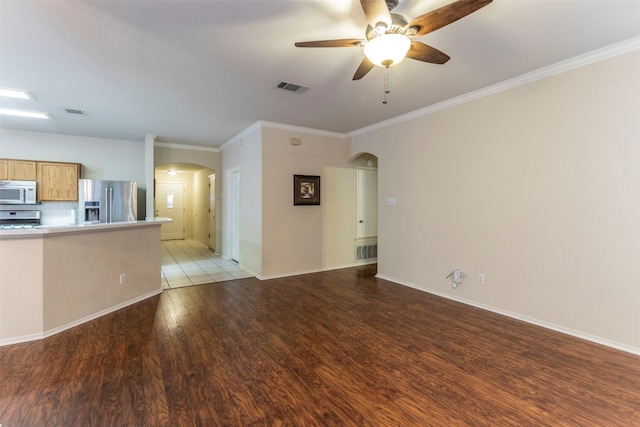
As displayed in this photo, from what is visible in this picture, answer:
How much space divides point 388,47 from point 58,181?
6783 millimetres

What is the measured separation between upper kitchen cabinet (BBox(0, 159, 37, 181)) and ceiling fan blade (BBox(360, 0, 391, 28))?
6.81 m

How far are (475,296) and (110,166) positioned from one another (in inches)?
291

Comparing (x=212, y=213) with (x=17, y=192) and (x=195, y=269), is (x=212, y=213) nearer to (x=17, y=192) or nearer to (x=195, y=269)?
(x=195, y=269)

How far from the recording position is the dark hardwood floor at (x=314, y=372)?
1.88m

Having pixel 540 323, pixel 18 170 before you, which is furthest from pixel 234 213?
pixel 540 323

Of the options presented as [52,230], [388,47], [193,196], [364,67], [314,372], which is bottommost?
[314,372]

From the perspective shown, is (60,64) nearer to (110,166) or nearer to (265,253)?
(265,253)

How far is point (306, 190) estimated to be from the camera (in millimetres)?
5574

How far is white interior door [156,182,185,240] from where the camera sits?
36.0 ft

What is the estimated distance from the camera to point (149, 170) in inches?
241

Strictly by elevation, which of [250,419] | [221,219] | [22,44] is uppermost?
[22,44]

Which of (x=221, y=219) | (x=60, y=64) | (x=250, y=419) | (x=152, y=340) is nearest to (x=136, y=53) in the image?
(x=60, y=64)

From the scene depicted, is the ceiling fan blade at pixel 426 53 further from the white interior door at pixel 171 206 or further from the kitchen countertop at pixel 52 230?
the white interior door at pixel 171 206

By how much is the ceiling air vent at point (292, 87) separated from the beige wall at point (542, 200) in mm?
1990
